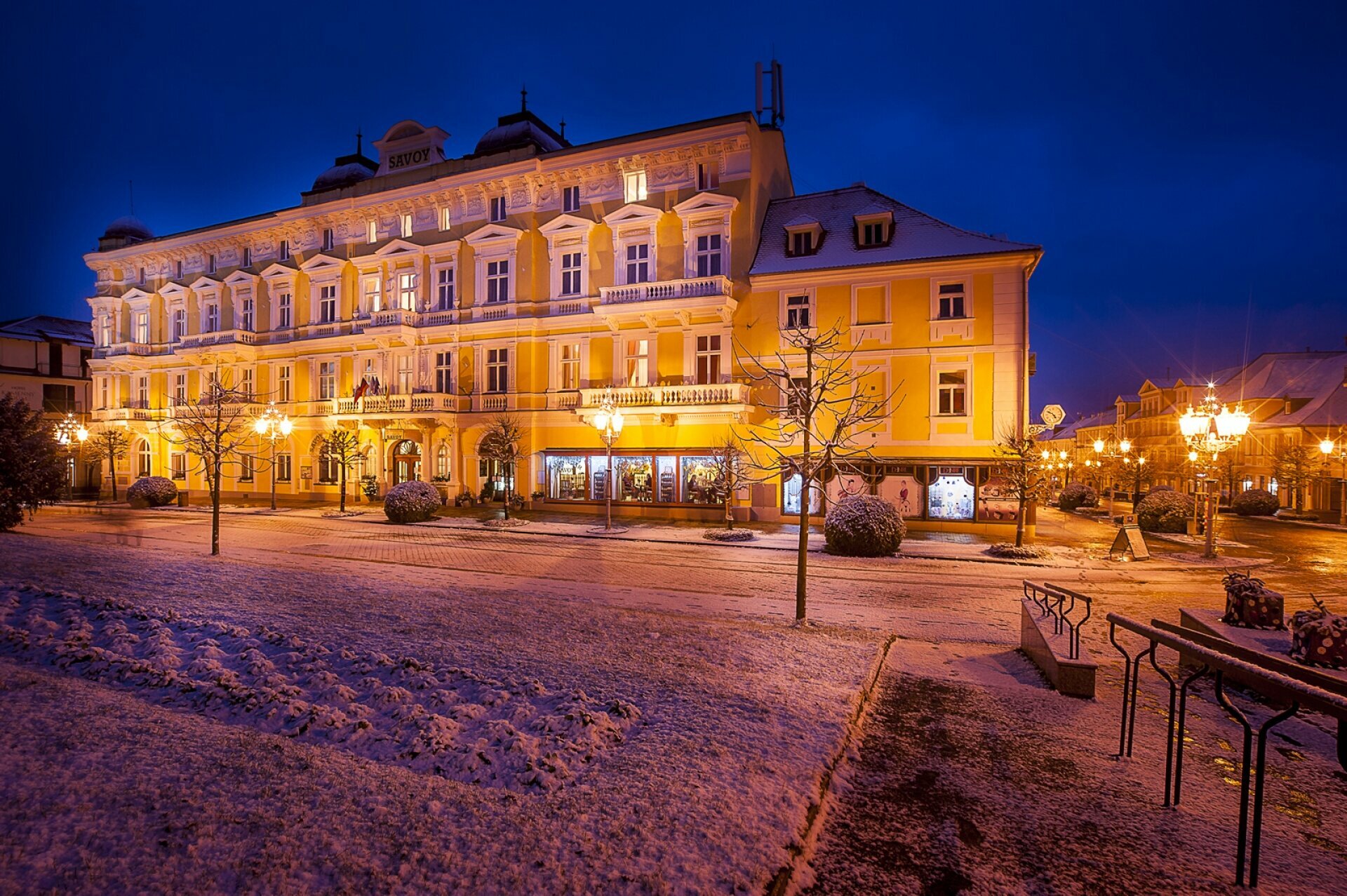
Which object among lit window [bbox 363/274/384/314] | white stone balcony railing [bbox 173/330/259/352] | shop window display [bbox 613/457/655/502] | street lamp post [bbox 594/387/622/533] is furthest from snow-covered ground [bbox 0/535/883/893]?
white stone balcony railing [bbox 173/330/259/352]

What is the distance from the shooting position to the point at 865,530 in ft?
59.0

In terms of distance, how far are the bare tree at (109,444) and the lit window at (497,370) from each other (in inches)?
957

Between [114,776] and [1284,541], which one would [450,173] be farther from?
[1284,541]

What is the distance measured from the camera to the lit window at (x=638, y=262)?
28.8 metres

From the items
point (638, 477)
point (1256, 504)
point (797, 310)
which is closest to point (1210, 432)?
point (797, 310)

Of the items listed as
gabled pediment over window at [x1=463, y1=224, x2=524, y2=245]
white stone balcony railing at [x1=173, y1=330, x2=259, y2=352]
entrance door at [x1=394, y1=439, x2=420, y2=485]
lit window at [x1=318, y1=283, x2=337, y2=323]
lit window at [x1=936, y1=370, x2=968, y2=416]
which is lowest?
entrance door at [x1=394, y1=439, x2=420, y2=485]

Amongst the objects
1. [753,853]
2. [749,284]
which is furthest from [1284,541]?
[753,853]

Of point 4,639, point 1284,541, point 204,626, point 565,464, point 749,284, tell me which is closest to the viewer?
point 4,639

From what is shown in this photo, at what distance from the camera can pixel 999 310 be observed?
24094mm

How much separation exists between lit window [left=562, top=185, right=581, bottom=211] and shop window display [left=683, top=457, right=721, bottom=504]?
13.6 m

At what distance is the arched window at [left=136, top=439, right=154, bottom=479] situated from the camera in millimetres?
42219

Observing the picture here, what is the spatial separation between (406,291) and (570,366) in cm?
1103

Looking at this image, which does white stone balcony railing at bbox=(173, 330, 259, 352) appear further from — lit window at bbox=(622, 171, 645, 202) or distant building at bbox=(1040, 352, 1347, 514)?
distant building at bbox=(1040, 352, 1347, 514)

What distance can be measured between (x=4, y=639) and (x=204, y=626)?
207 centimetres
